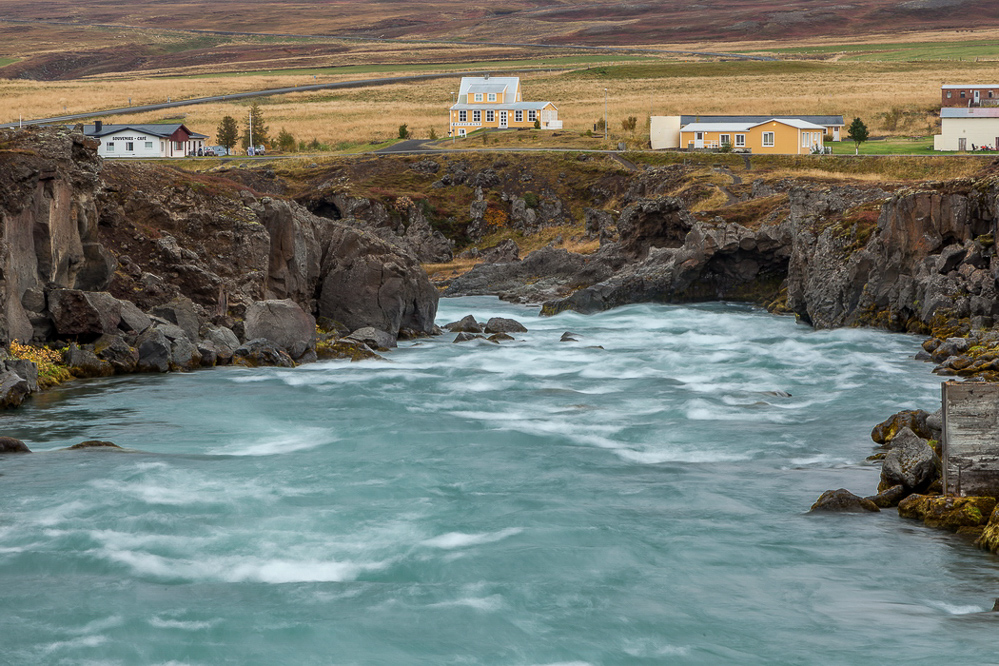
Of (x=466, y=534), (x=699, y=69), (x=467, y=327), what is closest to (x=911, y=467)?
(x=466, y=534)

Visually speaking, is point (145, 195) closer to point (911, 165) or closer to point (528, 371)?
point (528, 371)

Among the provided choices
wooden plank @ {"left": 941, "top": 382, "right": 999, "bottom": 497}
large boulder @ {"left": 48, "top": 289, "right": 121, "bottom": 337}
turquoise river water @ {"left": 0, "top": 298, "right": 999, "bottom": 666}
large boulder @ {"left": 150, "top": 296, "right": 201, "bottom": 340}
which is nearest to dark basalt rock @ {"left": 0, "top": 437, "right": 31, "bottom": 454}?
turquoise river water @ {"left": 0, "top": 298, "right": 999, "bottom": 666}

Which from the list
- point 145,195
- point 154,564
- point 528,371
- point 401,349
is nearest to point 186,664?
point 154,564

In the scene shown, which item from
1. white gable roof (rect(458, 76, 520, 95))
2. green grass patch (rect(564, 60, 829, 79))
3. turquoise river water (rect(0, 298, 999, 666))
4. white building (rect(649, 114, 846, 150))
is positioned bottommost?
turquoise river water (rect(0, 298, 999, 666))

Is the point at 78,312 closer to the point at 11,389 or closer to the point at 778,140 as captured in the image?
the point at 11,389

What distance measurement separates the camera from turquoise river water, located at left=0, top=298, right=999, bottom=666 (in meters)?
15.1

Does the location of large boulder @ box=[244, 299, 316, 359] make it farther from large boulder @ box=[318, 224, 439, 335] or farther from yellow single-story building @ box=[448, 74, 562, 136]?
yellow single-story building @ box=[448, 74, 562, 136]

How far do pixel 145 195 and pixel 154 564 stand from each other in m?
29.7

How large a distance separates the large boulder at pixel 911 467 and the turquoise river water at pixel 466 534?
1.26m

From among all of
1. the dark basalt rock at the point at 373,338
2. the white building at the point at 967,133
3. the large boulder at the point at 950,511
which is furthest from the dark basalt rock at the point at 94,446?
the white building at the point at 967,133

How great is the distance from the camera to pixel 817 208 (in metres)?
A: 54.1

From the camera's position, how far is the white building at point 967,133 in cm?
9612

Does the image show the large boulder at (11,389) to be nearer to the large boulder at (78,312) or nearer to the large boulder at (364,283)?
the large boulder at (78,312)

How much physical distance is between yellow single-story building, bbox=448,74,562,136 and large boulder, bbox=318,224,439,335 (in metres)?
83.2
